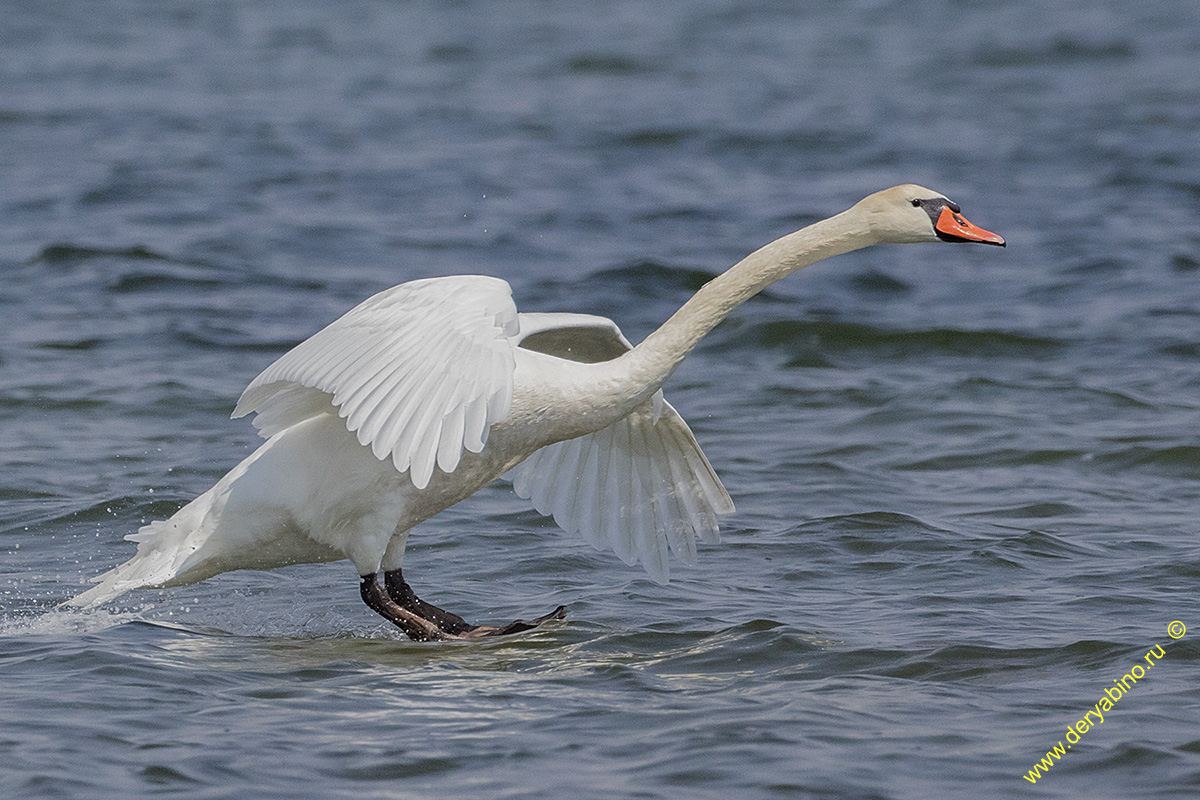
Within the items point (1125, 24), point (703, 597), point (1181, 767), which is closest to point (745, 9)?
point (1125, 24)

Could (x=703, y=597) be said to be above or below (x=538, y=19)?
below

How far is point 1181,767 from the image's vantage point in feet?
16.4

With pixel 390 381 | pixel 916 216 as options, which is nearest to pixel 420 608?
pixel 390 381

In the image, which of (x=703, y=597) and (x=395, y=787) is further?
(x=703, y=597)

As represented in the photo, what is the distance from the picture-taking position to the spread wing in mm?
7359

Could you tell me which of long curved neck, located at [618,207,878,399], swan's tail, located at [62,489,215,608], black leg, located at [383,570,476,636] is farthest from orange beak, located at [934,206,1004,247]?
swan's tail, located at [62,489,215,608]

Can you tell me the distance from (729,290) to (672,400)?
4.44 meters

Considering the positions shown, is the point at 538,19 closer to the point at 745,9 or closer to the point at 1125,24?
the point at 745,9

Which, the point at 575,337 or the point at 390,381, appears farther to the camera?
the point at 575,337

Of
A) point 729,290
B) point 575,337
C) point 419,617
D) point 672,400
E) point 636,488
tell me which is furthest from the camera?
point 672,400

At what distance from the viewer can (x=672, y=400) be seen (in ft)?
35.5

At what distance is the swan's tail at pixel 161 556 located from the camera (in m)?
6.42

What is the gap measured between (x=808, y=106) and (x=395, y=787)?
17.3 meters

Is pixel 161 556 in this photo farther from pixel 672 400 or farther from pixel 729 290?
pixel 672 400
